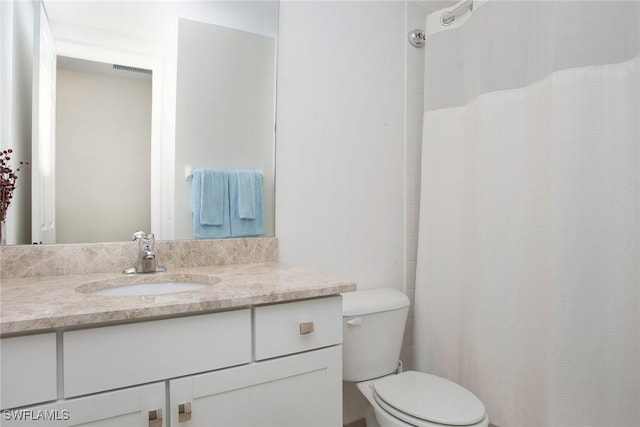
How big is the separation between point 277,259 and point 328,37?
3.36ft

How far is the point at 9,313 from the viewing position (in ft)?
2.43

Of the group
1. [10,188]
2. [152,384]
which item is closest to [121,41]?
[10,188]

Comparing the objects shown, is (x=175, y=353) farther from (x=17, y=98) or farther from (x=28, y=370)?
(x=17, y=98)

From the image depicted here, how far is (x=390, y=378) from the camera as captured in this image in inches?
56.2

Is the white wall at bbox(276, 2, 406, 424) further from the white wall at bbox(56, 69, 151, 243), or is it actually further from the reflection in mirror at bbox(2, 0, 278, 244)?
the white wall at bbox(56, 69, 151, 243)

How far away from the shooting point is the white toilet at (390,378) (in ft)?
3.89

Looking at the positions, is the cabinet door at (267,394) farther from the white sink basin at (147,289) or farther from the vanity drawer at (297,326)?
the white sink basin at (147,289)

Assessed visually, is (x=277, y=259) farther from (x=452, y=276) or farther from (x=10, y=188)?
(x=10, y=188)

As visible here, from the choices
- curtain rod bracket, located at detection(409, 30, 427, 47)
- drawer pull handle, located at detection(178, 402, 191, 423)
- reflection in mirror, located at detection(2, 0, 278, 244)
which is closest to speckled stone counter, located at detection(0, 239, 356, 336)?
reflection in mirror, located at detection(2, 0, 278, 244)

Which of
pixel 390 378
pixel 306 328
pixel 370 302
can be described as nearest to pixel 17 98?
pixel 306 328

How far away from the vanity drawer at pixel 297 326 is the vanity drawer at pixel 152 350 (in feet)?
0.13

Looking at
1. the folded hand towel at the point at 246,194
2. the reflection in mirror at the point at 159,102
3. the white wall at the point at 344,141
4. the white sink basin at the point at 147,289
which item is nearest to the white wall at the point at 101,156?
the reflection in mirror at the point at 159,102

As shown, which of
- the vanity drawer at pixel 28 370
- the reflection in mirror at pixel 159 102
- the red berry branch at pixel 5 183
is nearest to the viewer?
the vanity drawer at pixel 28 370

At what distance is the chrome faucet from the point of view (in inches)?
47.4
